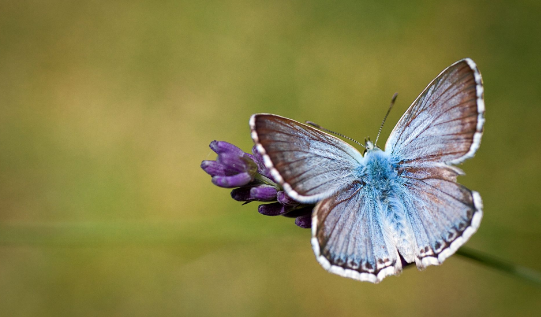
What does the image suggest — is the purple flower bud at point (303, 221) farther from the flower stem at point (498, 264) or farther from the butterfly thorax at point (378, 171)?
the flower stem at point (498, 264)

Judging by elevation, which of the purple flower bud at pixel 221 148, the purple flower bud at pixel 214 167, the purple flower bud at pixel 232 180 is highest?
the purple flower bud at pixel 221 148

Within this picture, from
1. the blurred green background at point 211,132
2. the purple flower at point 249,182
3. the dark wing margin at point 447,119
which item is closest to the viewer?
the dark wing margin at point 447,119

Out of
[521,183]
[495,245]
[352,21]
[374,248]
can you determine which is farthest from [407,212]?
[352,21]

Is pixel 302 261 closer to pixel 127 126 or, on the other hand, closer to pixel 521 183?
pixel 521 183

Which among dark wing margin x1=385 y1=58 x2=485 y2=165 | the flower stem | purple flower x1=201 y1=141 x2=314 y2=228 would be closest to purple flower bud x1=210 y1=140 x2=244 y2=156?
purple flower x1=201 y1=141 x2=314 y2=228

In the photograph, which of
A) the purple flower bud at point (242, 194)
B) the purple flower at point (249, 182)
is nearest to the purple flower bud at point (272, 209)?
the purple flower at point (249, 182)

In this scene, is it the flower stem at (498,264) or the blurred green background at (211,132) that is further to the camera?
the blurred green background at (211,132)
